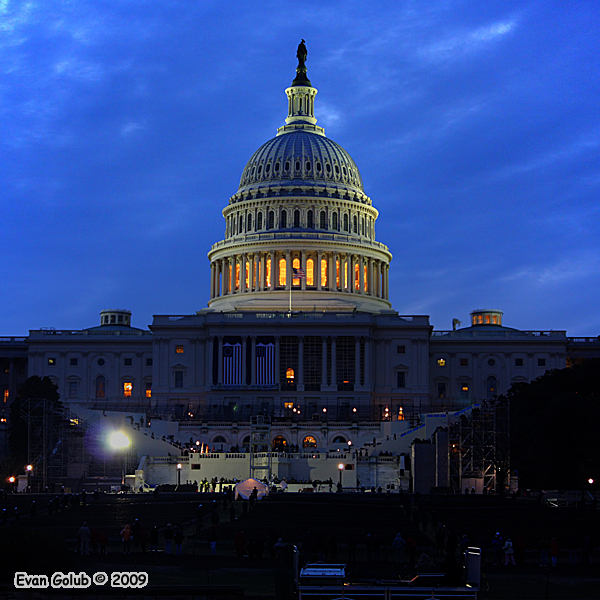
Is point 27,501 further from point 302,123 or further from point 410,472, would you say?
point 302,123

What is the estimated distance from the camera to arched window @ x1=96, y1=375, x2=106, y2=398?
478 feet

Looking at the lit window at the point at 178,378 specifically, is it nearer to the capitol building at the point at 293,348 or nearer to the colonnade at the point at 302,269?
the capitol building at the point at 293,348

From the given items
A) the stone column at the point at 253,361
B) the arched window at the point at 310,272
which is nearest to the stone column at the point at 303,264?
the arched window at the point at 310,272

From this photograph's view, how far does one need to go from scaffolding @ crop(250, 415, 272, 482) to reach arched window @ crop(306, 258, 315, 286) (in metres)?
34.0

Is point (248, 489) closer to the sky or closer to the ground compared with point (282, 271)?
closer to the ground

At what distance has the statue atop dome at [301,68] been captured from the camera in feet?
575

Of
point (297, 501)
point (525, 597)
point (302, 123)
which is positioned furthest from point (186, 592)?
point (302, 123)

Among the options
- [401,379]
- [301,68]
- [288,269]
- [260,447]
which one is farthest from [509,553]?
[301,68]

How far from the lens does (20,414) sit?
100312 millimetres

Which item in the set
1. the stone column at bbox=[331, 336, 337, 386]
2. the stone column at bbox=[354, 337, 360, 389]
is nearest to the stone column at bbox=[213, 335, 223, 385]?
the stone column at bbox=[331, 336, 337, 386]

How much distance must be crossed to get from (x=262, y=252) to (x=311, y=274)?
7.05m

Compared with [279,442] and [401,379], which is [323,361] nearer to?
[401,379]

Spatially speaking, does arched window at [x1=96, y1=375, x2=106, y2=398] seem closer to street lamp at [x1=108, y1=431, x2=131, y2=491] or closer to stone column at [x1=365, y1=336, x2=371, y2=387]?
stone column at [x1=365, y1=336, x2=371, y2=387]

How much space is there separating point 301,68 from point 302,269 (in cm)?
4060
